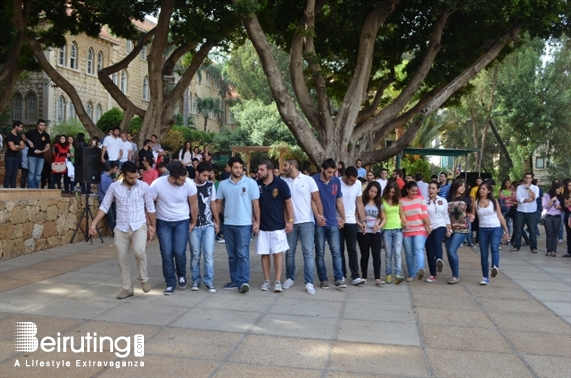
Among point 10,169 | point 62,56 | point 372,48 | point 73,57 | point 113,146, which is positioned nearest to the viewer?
point 10,169

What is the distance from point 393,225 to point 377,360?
3.99m

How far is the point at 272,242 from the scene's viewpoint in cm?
845

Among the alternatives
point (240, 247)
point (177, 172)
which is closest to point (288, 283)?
point (240, 247)

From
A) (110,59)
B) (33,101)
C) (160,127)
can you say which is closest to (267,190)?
(160,127)

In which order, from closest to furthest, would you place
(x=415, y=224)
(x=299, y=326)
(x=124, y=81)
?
1. (x=299, y=326)
2. (x=415, y=224)
3. (x=124, y=81)

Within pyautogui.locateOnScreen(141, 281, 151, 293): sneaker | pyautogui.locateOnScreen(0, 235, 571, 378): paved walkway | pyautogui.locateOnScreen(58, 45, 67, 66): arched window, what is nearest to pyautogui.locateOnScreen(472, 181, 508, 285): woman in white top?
pyautogui.locateOnScreen(0, 235, 571, 378): paved walkway

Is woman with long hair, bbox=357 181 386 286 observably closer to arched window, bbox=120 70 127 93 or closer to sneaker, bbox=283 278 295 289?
sneaker, bbox=283 278 295 289

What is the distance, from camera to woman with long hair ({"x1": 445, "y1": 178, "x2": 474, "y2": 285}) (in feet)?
31.5

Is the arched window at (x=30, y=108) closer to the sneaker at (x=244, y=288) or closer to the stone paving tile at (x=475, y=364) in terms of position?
the sneaker at (x=244, y=288)

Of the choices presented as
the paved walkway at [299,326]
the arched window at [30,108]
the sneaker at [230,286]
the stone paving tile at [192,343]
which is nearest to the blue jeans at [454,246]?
the paved walkway at [299,326]

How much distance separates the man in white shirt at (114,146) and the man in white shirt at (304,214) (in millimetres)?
7501

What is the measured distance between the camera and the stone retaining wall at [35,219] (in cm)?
1097

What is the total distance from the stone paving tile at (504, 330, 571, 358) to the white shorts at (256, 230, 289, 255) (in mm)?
3011

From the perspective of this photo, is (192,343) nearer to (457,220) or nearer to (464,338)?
(464,338)
